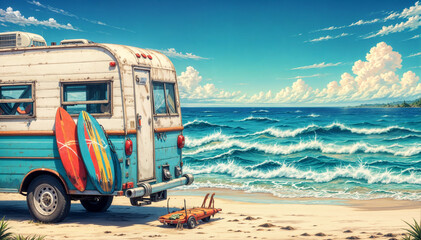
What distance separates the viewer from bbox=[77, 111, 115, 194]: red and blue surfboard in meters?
9.22

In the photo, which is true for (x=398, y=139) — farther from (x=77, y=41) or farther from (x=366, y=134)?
(x=77, y=41)

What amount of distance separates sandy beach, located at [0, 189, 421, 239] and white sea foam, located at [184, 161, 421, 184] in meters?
6.57

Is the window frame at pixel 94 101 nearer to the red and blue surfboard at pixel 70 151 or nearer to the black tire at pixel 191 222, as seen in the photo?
the red and blue surfboard at pixel 70 151

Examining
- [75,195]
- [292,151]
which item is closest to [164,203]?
[75,195]

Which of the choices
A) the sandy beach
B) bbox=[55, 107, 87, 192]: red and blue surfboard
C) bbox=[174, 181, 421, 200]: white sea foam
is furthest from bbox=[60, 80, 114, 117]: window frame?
bbox=[174, 181, 421, 200]: white sea foam

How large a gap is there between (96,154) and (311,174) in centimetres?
1492

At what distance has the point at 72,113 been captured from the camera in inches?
383

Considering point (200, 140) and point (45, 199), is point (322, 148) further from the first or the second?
point (45, 199)

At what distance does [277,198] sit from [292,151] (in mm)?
14541

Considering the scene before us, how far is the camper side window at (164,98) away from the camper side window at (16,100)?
238cm

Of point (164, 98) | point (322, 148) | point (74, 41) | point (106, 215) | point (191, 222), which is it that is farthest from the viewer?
A: point (322, 148)

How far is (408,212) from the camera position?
42.2 feet

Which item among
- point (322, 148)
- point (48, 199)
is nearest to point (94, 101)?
point (48, 199)

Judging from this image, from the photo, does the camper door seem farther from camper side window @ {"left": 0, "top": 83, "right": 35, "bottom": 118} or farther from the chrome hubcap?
camper side window @ {"left": 0, "top": 83, "right": 35, "bottom": 118}
